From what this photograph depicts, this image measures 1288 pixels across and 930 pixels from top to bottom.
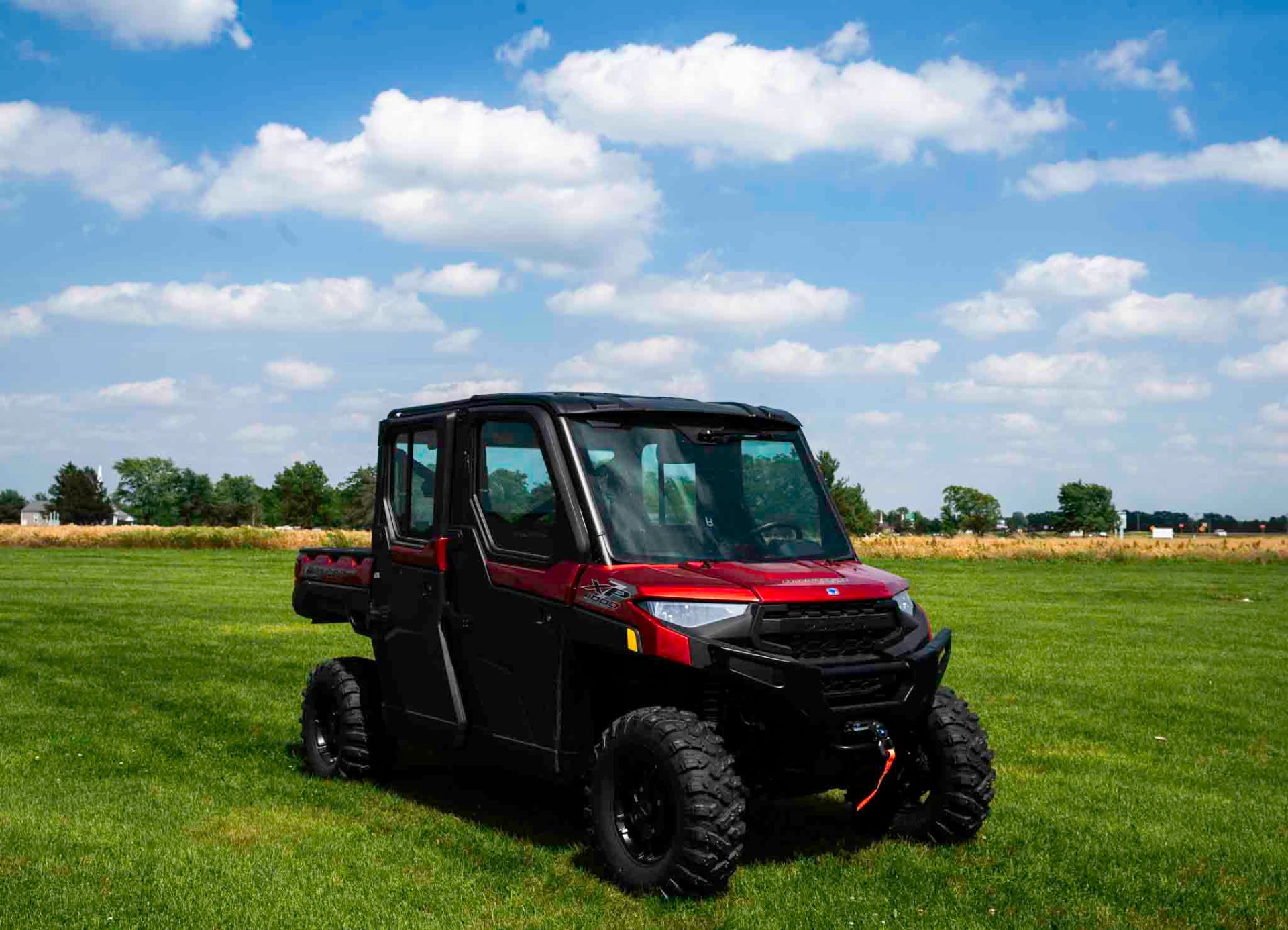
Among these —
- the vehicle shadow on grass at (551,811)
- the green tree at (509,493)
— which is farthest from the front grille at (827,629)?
the green tree at (509,493)

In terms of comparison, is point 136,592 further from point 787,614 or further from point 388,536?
point 787,614

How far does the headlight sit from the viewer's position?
6.62 metres

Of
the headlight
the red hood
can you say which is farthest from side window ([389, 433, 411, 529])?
the headlight

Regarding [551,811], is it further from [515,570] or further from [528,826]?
[515,570]

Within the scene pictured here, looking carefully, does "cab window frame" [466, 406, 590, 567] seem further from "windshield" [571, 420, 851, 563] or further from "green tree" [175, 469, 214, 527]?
"green tree" [175, 469, 214, 527]

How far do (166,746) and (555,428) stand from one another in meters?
5.88

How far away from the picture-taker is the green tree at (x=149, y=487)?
190 meters

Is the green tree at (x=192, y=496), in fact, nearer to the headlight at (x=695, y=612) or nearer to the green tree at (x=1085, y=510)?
the green tree at (x=1085, y=510)

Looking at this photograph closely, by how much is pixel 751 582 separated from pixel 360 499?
73852 millimetres

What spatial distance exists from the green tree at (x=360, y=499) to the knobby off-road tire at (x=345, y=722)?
1.22 metres

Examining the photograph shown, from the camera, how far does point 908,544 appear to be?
55.6 m

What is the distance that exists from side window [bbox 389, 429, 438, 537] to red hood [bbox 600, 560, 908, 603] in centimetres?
199

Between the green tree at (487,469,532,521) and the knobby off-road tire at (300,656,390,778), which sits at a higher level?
the green tree at (487,469,532,521)

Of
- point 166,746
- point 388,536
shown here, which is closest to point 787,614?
point 388,536
